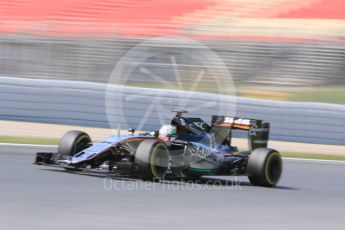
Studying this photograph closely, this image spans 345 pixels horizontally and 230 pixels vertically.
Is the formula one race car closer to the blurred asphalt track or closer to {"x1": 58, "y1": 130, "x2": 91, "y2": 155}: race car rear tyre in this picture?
{"x1": 58, "y1": 130, "x2": 91, "y2": 155}: race car rear tyre

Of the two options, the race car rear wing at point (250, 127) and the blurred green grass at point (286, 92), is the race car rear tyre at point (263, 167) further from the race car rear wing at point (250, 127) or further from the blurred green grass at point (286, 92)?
the blurred green grass at point (286, 92)

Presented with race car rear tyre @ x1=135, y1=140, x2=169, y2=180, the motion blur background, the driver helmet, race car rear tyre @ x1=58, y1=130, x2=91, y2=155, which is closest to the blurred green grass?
the motion blur background

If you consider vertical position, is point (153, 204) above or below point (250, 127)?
below

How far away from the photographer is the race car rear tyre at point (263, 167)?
377 inches

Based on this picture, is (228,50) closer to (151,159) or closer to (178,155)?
(178,155)

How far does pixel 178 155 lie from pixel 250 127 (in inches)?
47.9

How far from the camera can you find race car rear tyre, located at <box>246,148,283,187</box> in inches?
377

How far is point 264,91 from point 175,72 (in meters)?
2.37

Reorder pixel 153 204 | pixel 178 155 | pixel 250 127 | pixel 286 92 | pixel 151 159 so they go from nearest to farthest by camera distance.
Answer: pixel 153 204, pixel 151 159, pixel 178 155, pixel 250 127, pixel 286 92

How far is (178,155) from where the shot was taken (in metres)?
9.47

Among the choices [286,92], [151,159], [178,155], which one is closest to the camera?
[151,159]

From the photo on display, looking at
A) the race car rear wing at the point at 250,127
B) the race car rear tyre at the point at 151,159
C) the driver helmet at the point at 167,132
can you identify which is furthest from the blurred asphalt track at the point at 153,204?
the driver helmet at the point at 167,132

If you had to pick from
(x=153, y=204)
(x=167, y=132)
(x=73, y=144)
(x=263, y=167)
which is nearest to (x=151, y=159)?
(x=167, y=132)

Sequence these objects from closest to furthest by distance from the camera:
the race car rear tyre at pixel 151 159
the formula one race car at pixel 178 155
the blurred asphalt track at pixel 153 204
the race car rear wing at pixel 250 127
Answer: the blurred asphalt track at pixel 153 204, the race car rear tyre at pixel 151 159, the formula one race car at pixel 178 155, the race car rear wing at pixel 250 127
